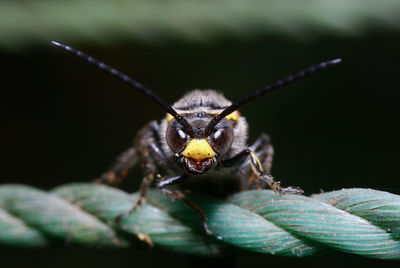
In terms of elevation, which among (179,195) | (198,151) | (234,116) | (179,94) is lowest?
(179,195)

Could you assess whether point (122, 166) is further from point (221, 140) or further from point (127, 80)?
point (127, 80)

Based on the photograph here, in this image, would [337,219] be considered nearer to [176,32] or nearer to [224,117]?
[224,117]

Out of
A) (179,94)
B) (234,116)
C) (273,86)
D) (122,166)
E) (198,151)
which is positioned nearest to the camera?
(273,86)

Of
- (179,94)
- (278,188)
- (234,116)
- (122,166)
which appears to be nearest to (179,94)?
(179,94)

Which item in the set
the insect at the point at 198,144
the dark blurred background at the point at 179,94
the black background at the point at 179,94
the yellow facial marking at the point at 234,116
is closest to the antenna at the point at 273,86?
the insect at the point at 198,144

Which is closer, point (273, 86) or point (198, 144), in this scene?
point (273, 86)
